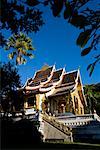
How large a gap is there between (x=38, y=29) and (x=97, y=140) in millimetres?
15765

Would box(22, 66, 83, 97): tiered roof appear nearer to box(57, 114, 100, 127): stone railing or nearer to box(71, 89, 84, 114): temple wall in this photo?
box(71, 89, 84, 114): temple wall

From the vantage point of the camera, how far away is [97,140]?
25344 mm

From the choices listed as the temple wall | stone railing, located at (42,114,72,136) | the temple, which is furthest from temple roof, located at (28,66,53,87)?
stone railing, located at (42,114,72,136)

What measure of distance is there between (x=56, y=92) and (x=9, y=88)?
18.2 meters

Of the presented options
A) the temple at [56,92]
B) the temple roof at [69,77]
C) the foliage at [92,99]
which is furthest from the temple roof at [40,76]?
the foliage at [92,99]

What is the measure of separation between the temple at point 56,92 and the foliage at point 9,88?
41.5ft

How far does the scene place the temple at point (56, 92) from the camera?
131ft

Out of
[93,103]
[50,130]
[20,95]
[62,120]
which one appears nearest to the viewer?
[20,95]

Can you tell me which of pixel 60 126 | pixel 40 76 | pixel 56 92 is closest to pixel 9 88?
pixel 60 126

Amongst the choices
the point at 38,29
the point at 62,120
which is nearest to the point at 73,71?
the point at 62,120

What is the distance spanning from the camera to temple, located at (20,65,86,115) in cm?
3978

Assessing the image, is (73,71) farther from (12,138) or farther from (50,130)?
(12,138)

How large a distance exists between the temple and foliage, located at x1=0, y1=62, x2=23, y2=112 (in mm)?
12643

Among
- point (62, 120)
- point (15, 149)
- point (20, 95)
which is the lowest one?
point (15, 149)
